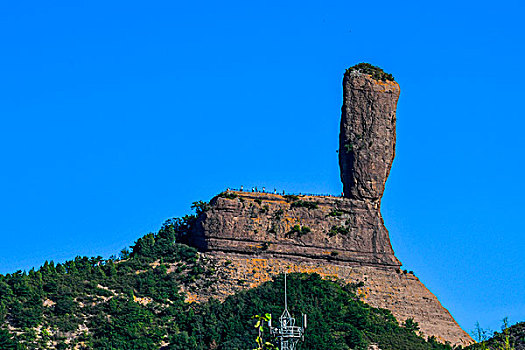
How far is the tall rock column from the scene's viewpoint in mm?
100812

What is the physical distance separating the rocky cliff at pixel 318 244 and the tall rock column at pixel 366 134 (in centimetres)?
19

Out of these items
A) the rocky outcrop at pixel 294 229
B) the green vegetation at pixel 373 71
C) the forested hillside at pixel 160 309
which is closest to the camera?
the forested hillside at pixel 160 309

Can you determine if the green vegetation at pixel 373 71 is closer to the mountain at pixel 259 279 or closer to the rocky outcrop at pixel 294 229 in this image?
the mountain at pixel 259 279

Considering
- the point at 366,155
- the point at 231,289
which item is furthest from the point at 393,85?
the point at 231,289

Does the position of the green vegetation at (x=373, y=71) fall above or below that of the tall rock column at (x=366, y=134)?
above

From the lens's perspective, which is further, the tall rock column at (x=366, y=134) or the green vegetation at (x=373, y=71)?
the green vegetation at (x=373, y=71)

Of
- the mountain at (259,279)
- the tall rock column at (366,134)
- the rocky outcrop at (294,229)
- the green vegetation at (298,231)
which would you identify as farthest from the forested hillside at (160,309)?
the tall rock column at (366,134)

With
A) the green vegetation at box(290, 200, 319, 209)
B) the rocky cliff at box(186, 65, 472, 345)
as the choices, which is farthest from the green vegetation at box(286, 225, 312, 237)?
the green vegetation at box(290, 200, 319, 209)

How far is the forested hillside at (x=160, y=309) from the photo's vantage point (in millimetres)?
A: 87875

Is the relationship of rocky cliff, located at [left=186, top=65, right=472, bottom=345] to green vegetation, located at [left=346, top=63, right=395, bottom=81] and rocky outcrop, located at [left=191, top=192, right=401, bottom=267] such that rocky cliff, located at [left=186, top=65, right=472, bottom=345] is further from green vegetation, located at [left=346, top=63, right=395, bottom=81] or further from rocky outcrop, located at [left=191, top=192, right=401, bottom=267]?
green vegetation, located at [left=346, top=63, right=395, bottom=81]

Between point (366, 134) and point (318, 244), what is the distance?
10.8m

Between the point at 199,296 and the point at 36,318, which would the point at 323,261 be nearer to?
the point at 199,296

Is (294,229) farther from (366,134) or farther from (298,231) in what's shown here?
(366,134)

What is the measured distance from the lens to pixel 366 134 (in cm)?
10175
